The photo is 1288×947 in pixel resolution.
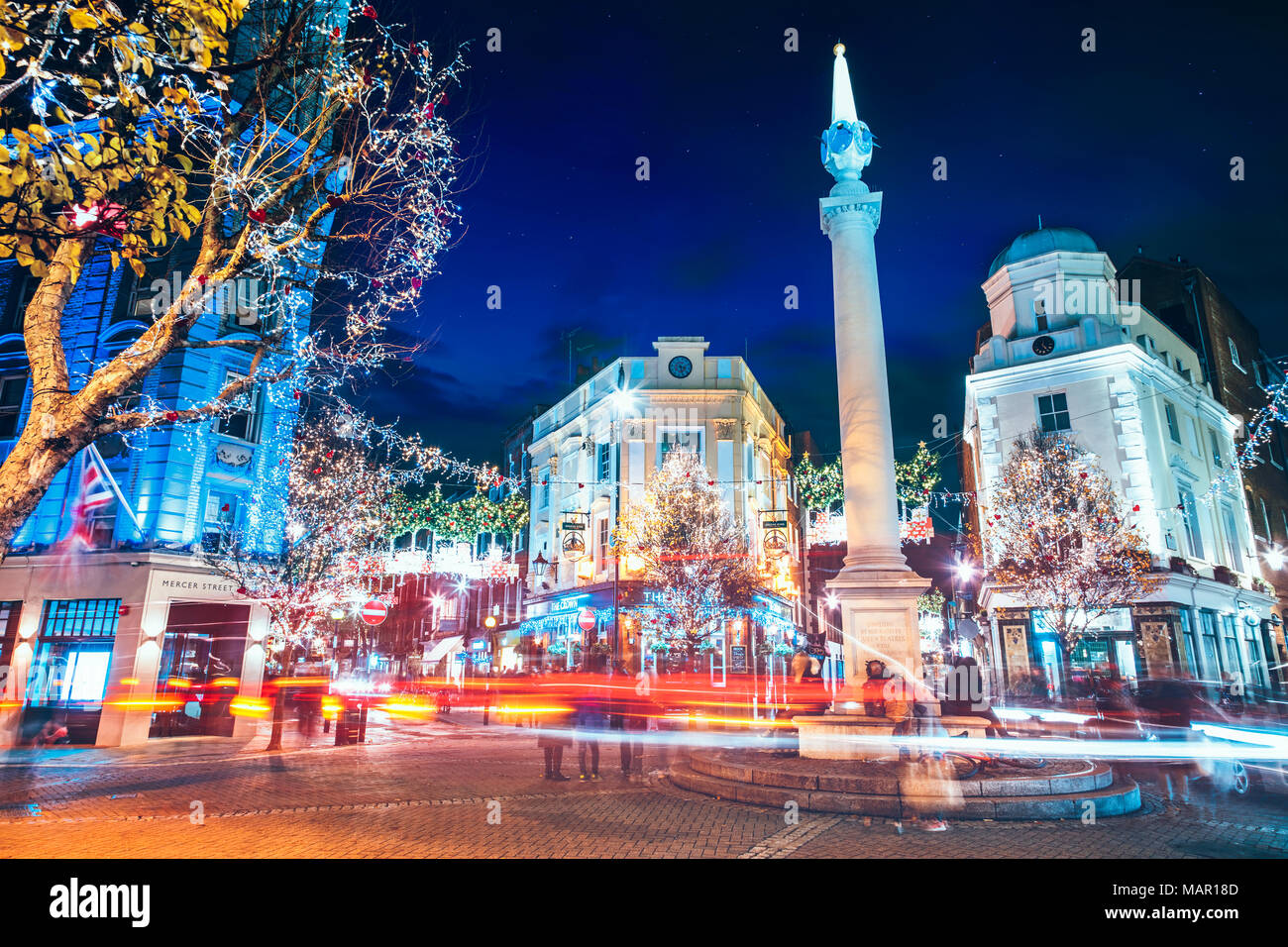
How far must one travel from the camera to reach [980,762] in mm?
9531

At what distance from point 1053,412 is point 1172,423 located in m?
5.84

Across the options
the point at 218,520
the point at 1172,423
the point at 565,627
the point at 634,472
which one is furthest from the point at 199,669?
the point at 1172,423

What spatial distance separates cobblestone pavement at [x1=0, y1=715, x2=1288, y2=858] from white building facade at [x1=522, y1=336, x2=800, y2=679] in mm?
22518

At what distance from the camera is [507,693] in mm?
27703

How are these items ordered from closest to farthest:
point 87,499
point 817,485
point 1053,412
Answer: point 87,499
point 1053,412
point 817,485

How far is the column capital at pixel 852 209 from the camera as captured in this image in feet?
49.2

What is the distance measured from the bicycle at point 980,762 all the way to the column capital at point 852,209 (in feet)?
34.8

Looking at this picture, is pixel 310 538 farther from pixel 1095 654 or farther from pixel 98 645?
pixel 1095 654

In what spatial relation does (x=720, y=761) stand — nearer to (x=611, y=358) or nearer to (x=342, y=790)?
(x=342, y=790)

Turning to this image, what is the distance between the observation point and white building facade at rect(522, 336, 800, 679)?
35625mm

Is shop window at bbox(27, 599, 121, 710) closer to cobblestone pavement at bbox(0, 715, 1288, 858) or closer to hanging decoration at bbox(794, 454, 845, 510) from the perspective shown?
cobblestone pavement at bbox(0, 715, 1288, 858)

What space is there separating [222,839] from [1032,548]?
1097 inches

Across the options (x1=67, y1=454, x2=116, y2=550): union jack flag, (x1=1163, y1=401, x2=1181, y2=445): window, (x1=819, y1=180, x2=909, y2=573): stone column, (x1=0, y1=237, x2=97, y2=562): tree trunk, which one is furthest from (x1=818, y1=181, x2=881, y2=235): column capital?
(x1=1163, y1=401, x2=1181, y2=445): window
